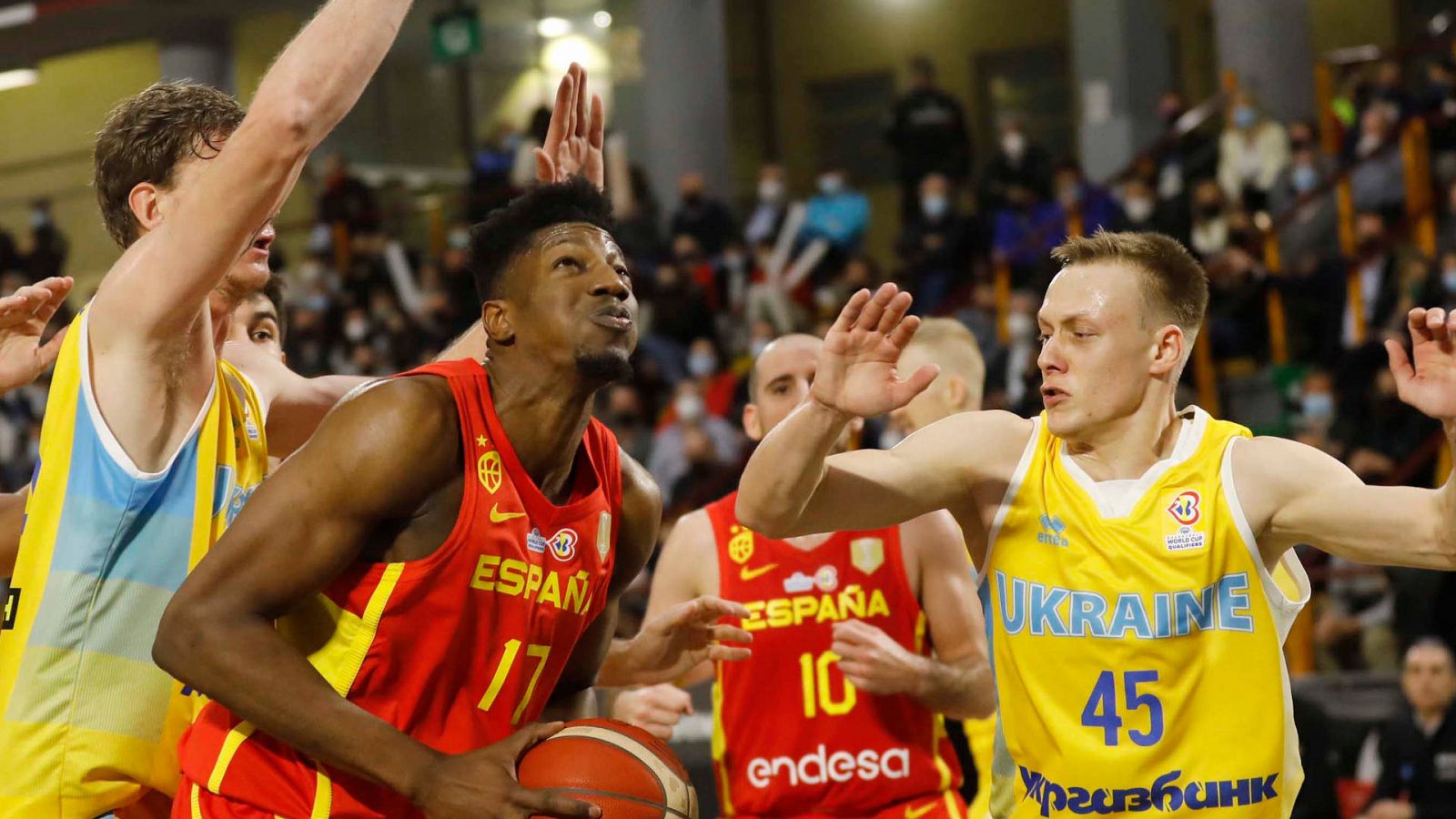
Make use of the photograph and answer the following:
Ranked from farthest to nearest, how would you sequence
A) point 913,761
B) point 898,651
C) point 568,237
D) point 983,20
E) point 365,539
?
point 983,20, point 913,761, point 898,651, point 568,237, point 365,539

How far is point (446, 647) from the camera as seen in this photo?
3242 millimetres

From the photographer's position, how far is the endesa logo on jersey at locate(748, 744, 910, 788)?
4941 millimetres

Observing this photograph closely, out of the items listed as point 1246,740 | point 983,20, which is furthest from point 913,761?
point 983,20

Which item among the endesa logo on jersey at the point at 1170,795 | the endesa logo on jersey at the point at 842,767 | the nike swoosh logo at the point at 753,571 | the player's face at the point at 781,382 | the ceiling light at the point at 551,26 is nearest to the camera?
the endesa logo on jersey at the point at 1170,795

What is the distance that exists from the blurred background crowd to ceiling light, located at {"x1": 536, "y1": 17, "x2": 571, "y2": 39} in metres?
4.48

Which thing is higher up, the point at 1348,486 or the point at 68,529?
the point at 68,529

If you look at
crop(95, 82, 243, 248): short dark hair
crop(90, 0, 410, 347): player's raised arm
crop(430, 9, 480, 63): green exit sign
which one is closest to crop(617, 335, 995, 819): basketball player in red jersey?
crop(95, 82, 243, 248): short dark hair

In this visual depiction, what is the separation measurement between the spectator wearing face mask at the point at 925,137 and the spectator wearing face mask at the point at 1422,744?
8.24 meters

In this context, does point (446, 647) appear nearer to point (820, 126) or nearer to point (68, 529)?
point (68, 529)

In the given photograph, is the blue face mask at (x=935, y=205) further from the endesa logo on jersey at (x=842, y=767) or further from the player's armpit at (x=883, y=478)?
the player's armpit at (x=883, y=478)

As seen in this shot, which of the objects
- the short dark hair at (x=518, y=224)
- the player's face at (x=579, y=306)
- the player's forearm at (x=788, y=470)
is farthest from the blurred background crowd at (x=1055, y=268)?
the player's face at (x=579, y=306)

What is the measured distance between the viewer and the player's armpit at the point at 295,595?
9.85ft

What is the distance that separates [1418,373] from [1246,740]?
0.88 metres

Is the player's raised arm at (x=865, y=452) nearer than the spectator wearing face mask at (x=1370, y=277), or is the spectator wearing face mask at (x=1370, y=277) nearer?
the player's raised arm at (x=865, y=452)
